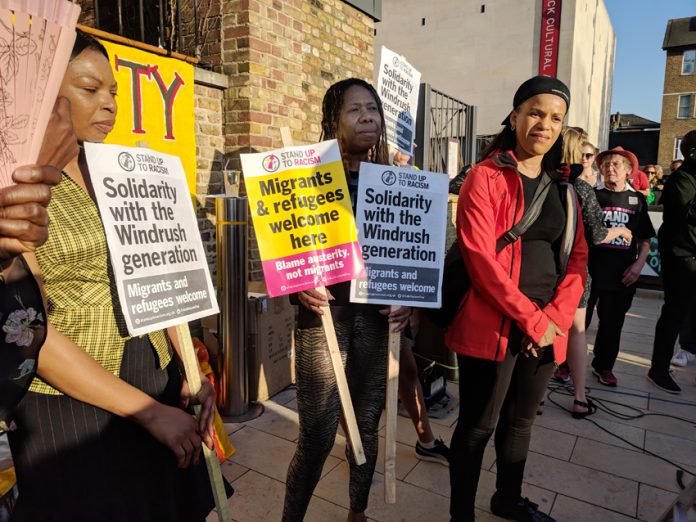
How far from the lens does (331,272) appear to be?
1.75 m

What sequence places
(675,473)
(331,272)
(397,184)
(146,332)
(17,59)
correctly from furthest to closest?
1. (675,473)
2. (397,184)
3. (331,272)
4. (146,332)
5. (17,59)

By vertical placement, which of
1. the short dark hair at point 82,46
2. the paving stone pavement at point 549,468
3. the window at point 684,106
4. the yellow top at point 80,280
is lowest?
the paving stone pavement at point 549,468

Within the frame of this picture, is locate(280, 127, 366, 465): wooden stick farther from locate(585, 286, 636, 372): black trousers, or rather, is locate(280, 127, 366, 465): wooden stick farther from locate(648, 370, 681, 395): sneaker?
locate(648, 370, 681, 395): sneaker

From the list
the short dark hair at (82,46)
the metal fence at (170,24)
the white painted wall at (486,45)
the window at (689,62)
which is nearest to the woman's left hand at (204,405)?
the short dark hair at (82,46)

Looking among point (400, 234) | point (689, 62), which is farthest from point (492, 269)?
point (689, 62)

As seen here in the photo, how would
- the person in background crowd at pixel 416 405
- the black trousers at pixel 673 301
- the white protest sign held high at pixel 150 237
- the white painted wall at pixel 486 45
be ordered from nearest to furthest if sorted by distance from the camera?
the white protest sign held high at pixel 150 237 < the person in background crowd at pixel 416 405 < the black trousers at pixel 673 301 < the white painted wall at pixel 486 45

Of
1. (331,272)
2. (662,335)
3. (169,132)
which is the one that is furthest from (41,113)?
(662,335)

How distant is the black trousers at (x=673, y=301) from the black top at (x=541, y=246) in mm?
2641

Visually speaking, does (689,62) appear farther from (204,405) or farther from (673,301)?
(204,405)

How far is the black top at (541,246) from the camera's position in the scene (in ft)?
6.38

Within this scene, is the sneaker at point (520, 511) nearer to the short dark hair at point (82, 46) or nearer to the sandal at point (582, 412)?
the sandal at point (582, 412)

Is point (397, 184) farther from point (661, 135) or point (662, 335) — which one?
point (661, 135)

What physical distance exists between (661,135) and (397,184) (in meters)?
37.1

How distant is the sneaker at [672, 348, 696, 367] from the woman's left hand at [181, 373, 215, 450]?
16.6ft
